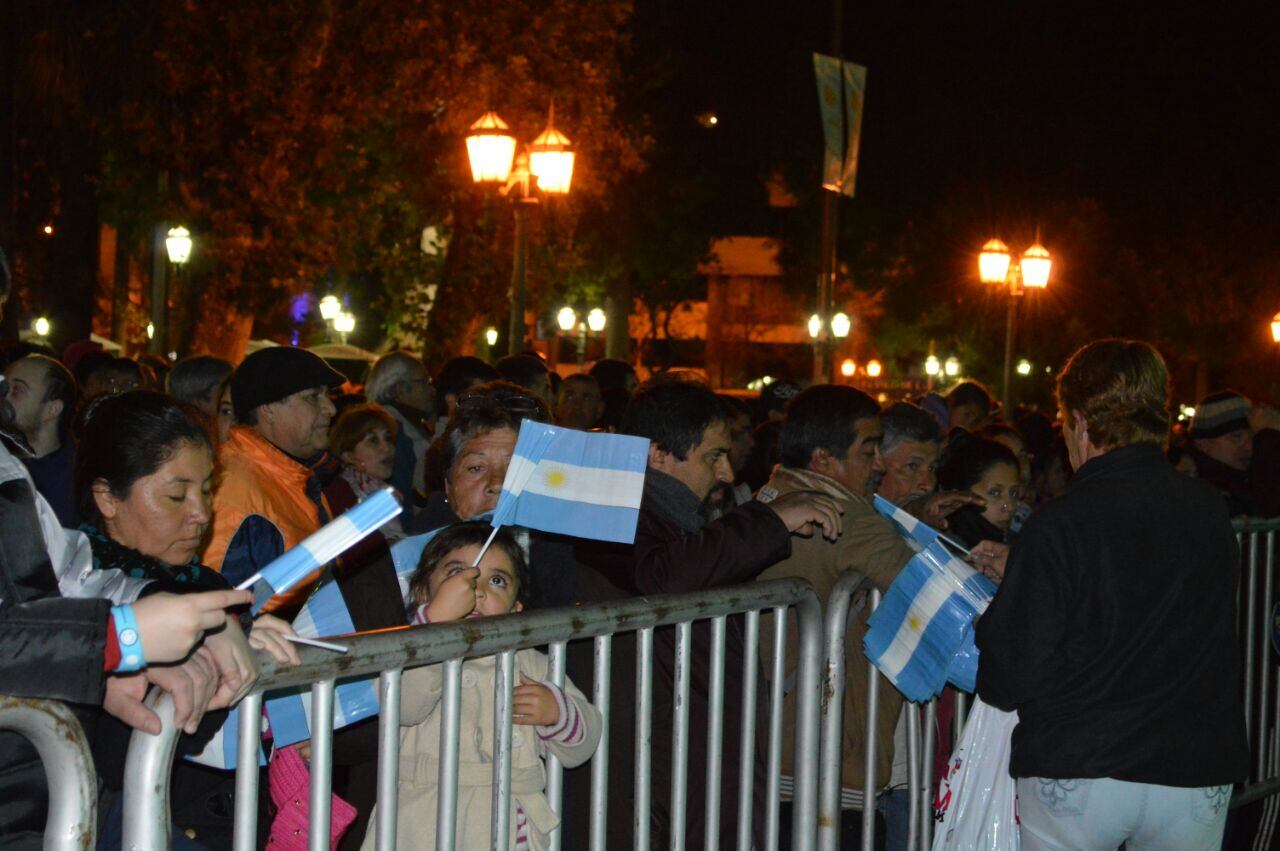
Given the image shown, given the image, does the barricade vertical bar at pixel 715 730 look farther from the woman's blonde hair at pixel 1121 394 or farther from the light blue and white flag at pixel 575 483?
the woman's blonde hair at pixel 1121 394

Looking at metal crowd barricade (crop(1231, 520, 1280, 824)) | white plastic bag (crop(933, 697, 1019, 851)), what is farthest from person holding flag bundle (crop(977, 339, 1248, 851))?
metal crowd barricade (crop(1231, 520, 1280, 824))

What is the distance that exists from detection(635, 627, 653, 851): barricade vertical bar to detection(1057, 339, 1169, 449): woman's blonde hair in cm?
146

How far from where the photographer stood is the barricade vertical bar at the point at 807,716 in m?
4.28

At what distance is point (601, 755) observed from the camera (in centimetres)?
354

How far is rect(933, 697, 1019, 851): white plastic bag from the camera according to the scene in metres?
4.13

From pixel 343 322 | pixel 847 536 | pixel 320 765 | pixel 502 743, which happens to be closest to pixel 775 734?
pixel 847 536

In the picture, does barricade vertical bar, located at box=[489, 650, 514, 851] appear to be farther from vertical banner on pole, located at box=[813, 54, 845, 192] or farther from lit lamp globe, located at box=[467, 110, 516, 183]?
vertical banner on pole, located at box=[813, 54, 845, 192]

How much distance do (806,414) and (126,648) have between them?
3.30 m

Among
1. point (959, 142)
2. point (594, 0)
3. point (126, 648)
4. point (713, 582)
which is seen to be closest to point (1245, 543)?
point (713, 582)

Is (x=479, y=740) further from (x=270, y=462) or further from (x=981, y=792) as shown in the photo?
(x=270, y=462)

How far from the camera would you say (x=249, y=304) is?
75.3ft

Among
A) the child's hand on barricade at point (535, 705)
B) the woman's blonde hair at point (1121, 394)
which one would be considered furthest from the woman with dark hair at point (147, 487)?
the woman's blonde hair at point (1121, 394)

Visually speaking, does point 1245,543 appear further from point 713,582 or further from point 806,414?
point 713,582

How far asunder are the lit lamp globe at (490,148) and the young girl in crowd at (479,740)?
32.1ft
